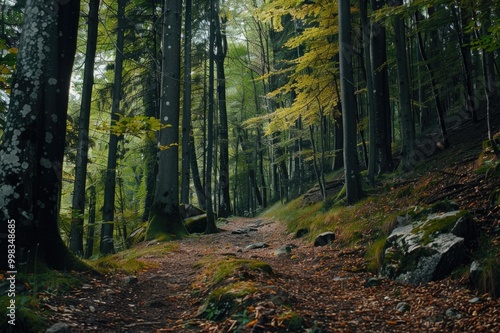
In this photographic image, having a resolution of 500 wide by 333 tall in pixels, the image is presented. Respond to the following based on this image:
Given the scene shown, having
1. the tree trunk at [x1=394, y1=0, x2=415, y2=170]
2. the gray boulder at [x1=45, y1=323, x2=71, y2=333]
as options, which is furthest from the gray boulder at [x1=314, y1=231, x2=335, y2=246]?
the gray boulder at [x1=45, y1=323, x2=71, y2=333]

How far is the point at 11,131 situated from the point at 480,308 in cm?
559

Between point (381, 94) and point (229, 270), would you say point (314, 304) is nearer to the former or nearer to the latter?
point (229, 270)

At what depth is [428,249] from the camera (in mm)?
4934

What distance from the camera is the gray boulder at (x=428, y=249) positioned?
4.71 meters

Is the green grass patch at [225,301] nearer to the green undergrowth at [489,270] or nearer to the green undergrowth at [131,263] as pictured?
the green undergrowth at [131,263]

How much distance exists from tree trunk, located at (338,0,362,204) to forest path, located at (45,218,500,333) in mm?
4149

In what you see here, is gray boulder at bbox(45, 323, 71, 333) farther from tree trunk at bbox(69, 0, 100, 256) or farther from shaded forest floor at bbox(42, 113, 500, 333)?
tree trunk at bbox(69, 0, 100, 256)

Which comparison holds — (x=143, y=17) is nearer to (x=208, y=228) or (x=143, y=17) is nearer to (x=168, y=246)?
(x=208, y=228)

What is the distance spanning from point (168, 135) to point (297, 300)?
311 inches

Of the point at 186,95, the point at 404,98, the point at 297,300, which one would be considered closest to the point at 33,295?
the point at 297,300

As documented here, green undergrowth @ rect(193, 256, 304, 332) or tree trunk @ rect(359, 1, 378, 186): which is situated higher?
tree trunk @ rect(359, 1, 378, 186)

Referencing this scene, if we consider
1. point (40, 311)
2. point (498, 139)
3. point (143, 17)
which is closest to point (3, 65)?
point (40, 311)

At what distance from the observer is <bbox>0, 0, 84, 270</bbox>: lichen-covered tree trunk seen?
13.9ft

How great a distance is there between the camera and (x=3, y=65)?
15.8ft
